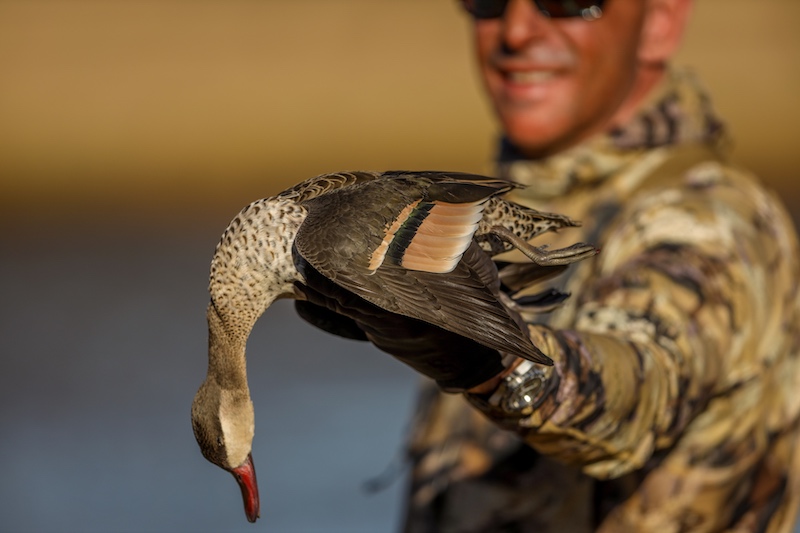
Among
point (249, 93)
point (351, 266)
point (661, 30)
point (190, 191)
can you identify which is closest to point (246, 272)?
point (351, 266)

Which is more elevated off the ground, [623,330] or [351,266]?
[351,266]

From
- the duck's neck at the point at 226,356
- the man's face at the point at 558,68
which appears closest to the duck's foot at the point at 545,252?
the duck's neck at the point at 226,356

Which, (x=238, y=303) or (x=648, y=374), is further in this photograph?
(x=648, y=374)

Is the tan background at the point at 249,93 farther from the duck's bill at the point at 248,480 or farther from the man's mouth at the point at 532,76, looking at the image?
the duck's bill at the point at 248,480

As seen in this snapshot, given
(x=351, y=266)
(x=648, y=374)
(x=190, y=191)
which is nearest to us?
(x=351, y=266)

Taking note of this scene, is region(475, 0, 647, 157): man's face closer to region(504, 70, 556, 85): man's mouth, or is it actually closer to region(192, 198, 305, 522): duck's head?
region(504, 70, 556, 85): man's mouth

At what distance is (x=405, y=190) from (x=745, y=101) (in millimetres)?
11412

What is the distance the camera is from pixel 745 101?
12.9 metres

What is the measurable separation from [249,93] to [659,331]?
1050 cm

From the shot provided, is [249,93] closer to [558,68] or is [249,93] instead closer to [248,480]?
[558,68]

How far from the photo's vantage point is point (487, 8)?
3.31 metres

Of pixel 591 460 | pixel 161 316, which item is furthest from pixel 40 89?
pixel 591 460

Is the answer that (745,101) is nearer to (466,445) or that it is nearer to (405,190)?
(466,445)

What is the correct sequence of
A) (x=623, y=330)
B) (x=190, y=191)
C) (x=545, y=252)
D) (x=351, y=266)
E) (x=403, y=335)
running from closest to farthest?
(x=351, y=266) < (x=403, y=335) < (x=545, y=252) < (x=623, y=330) < (x=190, y=191)
